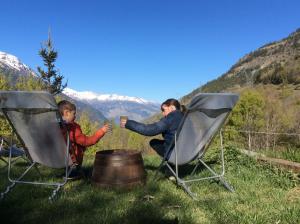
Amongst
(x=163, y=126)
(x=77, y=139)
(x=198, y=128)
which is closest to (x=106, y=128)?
(x=77, y=139)

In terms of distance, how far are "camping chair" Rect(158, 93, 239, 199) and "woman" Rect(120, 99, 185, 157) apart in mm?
206

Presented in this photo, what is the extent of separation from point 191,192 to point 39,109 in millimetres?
1775

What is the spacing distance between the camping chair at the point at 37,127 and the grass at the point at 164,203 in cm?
24

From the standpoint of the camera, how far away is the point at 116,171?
13.0 feet

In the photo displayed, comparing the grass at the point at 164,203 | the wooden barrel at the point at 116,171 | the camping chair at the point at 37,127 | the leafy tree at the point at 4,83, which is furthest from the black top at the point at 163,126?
the leafy tree at the point at 4,83

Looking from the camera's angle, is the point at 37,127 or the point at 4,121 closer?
the point at 37,127

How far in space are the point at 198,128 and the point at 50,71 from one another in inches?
1380

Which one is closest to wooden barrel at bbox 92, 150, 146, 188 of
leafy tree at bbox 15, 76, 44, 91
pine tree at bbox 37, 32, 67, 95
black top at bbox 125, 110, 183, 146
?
black top at bbox 125, 110, 183, 146

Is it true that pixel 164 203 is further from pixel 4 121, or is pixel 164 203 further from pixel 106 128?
pixel 4 121

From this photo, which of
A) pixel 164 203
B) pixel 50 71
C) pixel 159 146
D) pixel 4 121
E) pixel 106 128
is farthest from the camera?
pixel 50 71

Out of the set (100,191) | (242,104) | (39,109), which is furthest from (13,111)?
(242,104)

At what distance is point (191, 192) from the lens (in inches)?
148

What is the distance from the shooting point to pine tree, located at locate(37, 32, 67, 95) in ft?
118

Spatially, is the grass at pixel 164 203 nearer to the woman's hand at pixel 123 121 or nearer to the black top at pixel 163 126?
the black top at pixel 163 126
